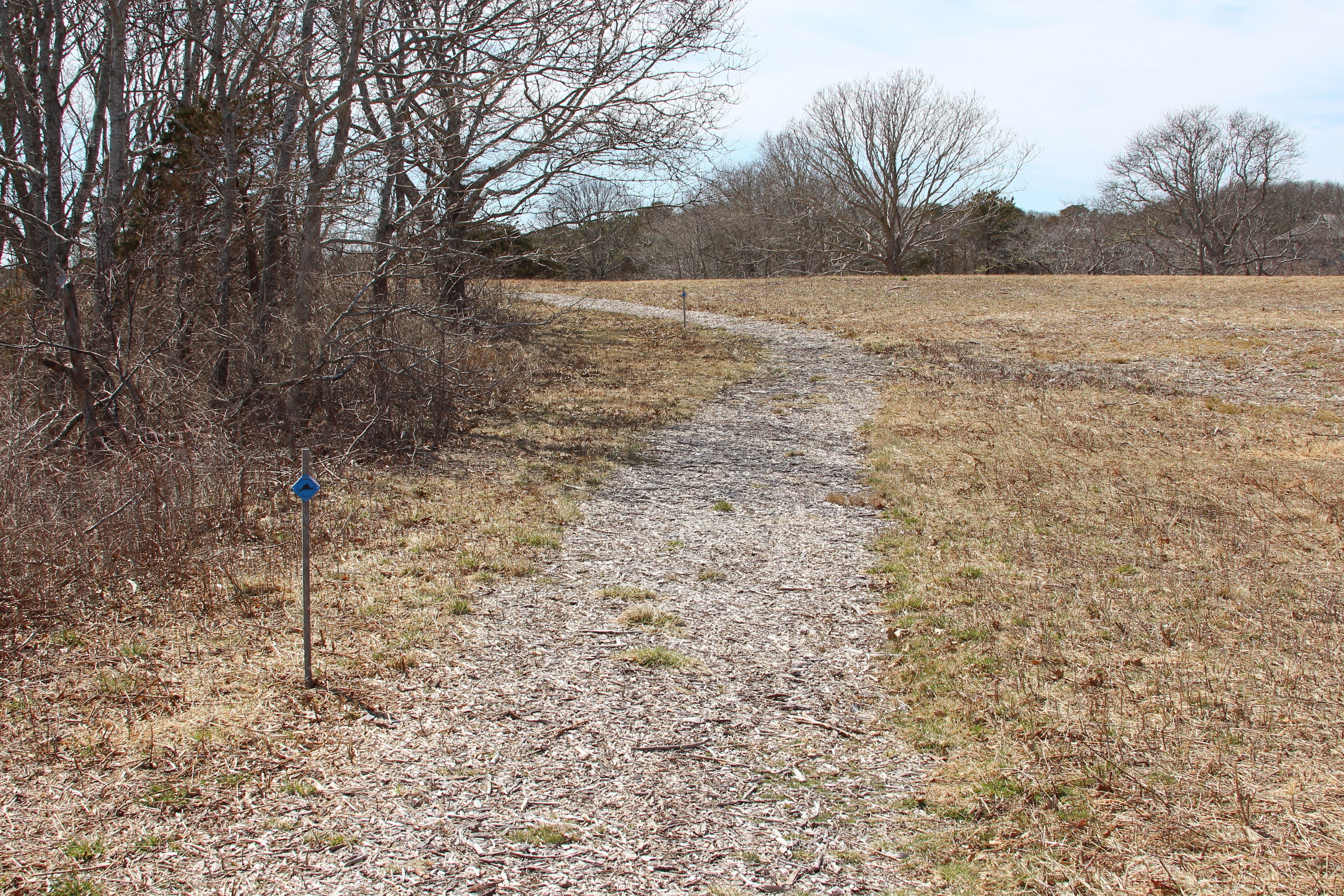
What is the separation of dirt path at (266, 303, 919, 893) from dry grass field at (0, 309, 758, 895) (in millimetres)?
325

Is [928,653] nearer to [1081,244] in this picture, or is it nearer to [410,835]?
[410,835]

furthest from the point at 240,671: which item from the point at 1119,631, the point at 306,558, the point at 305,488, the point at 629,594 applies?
the point at 1119,631

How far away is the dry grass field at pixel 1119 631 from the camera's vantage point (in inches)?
133

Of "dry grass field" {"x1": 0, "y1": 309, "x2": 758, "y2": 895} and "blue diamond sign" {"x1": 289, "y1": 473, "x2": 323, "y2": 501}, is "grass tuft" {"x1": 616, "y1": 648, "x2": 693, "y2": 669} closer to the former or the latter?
"dry grass field" {"x1": 0, "y1": 309, "x2": 758, "y2": 895}

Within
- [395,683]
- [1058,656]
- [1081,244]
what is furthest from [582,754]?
[1081,244]

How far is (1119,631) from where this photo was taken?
5422 millimetres

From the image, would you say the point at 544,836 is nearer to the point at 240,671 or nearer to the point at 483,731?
the point at 483,731

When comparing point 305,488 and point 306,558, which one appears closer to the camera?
point 305,488

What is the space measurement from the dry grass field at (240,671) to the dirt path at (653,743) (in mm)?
325

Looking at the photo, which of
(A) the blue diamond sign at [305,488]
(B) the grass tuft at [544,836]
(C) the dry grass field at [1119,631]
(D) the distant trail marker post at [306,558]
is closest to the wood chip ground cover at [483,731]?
(B) the grass tuft at [544,836]

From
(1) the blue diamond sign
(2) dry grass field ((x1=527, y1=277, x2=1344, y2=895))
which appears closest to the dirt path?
(2) dry grass field ((x1=527, y1=277, x2=1344, y2=895))

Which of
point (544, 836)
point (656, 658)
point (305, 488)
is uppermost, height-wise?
point (305, 488)

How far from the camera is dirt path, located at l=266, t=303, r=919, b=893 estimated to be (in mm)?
3334

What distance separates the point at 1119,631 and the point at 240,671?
4951 mm
